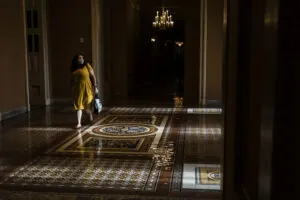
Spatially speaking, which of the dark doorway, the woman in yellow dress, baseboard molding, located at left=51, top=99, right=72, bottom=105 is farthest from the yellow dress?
the dark doorway

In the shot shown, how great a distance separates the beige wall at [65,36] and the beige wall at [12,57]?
6.21 feet

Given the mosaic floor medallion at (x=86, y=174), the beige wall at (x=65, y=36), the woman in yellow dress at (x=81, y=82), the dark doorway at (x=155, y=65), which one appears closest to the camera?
the mosaic floor medallion at (x=86, y=174)

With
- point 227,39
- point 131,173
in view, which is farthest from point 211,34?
point 227,39

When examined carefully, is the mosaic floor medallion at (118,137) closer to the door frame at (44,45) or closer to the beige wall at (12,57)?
the beige wall at (12,57)

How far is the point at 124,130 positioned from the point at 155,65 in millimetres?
14074

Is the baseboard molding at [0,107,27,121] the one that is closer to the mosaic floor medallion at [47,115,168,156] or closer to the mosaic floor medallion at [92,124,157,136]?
the mosaic floor medallion at [47,115,168,156]

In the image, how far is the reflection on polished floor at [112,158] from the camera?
3729mm

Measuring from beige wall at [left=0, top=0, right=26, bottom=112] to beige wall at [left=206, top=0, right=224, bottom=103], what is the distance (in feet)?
16.0

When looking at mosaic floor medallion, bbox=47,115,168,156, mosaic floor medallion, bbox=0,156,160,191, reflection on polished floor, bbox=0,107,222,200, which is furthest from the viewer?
mosaic floor medallion, bbox=47,115,168,156

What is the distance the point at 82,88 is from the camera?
6793 mm

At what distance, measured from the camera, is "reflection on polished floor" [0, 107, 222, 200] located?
3.73m

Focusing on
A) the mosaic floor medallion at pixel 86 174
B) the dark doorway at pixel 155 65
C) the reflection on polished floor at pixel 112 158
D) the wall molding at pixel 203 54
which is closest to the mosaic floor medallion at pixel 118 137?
the reflection on polished floor at pixel 112 158

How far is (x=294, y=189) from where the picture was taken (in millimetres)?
562

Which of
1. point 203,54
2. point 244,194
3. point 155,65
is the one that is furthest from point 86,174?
point 155,65
